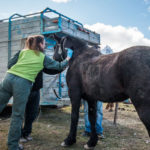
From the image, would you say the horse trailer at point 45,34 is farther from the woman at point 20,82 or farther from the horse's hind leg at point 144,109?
the horse's hind leg at point 144,109

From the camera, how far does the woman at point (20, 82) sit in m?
3.18

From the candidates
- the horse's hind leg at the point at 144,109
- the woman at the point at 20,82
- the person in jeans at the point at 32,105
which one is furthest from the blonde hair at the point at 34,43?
the horse's hind leg at the point at 144,109

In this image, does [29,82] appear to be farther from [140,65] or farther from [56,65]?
[140,65]

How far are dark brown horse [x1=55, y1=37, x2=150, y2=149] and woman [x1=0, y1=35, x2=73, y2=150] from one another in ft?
2.24

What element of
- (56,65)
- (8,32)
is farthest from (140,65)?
(8,32)

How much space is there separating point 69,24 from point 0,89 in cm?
375

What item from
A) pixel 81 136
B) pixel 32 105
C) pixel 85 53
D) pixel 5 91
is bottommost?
pixel 81 136

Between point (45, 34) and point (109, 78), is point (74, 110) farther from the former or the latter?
point (45, 34)

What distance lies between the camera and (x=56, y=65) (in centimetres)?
354

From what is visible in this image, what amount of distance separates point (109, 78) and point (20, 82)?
5.01 ft

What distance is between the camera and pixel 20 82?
3170mm

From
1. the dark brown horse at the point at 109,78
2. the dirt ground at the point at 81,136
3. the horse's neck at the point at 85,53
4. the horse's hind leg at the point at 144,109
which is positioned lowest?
the dirt ground at the point at 81,136

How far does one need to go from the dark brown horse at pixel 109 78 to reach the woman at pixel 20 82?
683 millimetres

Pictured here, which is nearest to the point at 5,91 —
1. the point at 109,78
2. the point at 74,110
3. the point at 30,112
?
the point at 30,112
